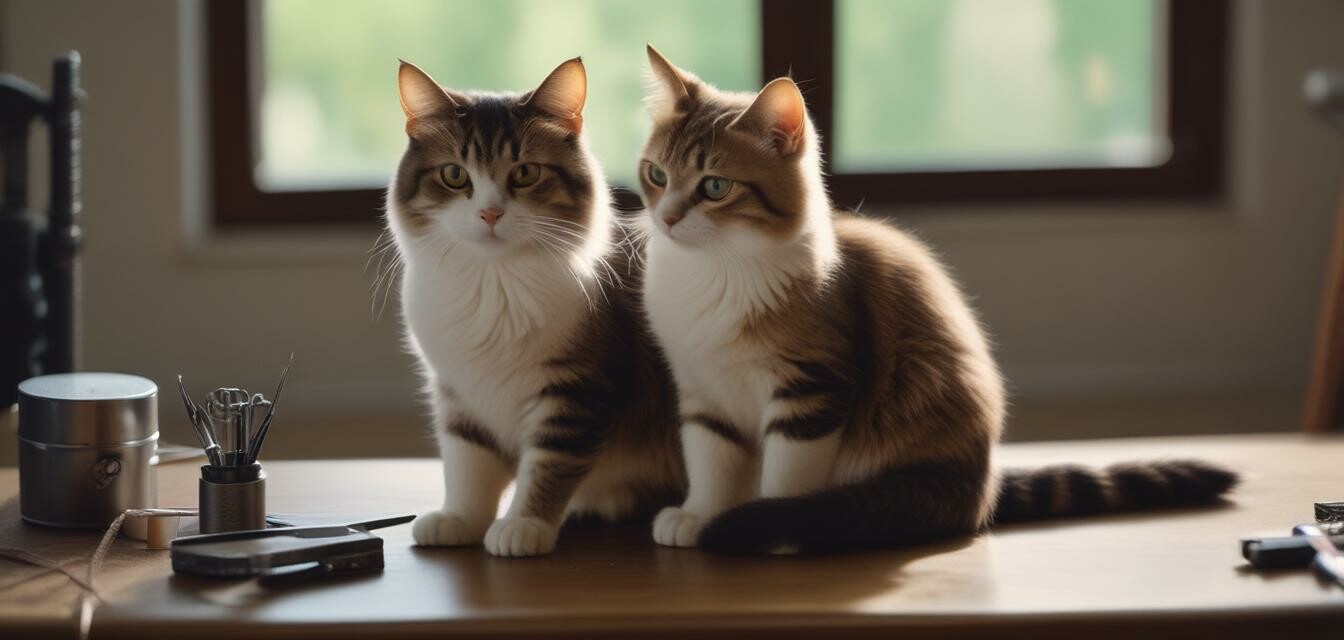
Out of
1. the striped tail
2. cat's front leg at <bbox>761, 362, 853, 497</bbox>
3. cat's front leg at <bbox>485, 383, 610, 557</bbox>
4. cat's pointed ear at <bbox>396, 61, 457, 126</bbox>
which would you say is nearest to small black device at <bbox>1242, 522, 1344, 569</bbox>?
the striped tail

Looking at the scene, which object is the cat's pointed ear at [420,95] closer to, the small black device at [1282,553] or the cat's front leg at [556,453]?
the cat's front leg at [556,453]

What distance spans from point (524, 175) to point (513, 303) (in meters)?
0.12

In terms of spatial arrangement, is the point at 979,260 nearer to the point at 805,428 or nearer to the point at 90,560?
the point at 805,428

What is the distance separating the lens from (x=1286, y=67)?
11.9 ft

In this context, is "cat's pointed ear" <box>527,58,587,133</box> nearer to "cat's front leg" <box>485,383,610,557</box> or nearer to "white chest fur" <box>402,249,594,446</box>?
"white chest fur" <box>402,249,594,446</box>

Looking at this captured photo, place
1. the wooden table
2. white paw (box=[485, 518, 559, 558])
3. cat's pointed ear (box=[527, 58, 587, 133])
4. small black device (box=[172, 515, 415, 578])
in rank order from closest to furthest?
1. the wooden table
2. small black device (box=[172, 515, 415, 578])
3. white paw (box=[485, 518, 559, 558])
4. cat's pointed ear (box=[527, 58, 587, 133])

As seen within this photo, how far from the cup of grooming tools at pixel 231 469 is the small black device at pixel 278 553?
46 millimetres

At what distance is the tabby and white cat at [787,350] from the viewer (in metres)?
1.20

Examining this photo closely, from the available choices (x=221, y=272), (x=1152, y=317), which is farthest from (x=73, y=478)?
(x=1152, y=317)

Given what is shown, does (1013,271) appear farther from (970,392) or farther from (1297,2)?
(970,392)

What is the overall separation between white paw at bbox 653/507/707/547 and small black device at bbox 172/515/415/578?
26 cm

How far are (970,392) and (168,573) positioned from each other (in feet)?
A: 2.38

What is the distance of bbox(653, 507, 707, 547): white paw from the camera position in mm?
1192

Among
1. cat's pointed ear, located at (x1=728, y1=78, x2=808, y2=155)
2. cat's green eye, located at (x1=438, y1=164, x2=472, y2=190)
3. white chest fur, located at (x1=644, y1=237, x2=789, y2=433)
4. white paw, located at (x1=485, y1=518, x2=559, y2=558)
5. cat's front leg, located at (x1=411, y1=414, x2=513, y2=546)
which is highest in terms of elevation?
cat's pointed ear, located at (x1=728, y1=78, x2=808, y2=155)
